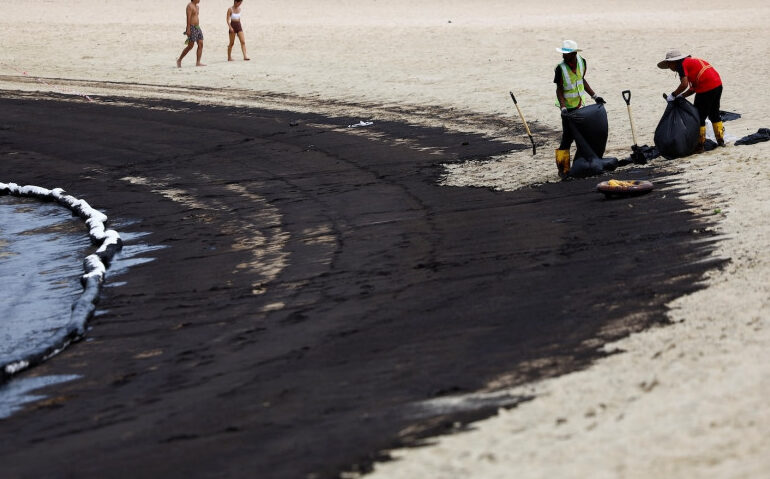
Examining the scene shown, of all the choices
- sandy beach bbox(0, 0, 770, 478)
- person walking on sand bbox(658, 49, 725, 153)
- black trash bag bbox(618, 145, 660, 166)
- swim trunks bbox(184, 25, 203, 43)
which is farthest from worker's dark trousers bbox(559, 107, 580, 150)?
swim trunks bbox(184, 25, 203, 43)

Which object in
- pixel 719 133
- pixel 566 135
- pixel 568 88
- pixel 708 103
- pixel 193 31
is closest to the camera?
pixel 568 88

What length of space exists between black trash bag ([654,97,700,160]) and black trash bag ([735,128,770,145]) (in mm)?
745

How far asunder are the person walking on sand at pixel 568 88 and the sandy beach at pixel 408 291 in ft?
1.82

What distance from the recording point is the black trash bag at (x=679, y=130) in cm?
1373

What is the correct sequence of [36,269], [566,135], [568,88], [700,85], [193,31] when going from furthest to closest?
[193,31] < [700,85] < [566,135] < [568,88] < [36,269]

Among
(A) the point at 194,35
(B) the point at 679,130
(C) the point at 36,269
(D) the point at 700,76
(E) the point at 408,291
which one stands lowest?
(C) the point at 36,269

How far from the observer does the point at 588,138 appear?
13.7 meters

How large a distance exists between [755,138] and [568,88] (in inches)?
103

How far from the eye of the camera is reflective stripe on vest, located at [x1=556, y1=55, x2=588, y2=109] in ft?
43.9

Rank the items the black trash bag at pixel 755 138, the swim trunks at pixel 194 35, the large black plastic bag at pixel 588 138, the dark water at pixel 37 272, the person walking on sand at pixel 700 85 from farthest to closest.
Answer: the swim trunks at pixel 194 35 → the black trash bag at pixel 755 138 → the person walking on sand at pixel 700 85 → the large black plastic bag at pixel 588 138 → the dark water at pixel 37 272

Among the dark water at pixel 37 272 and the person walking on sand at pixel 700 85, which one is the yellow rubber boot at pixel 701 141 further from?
the dark water at pixel 37 272

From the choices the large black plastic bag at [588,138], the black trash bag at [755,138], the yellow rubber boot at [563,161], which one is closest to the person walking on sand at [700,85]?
the black trash bag at [755,138]

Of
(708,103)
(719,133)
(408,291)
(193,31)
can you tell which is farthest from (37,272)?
(193,31)

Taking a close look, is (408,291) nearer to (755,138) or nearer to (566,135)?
(566,135)
